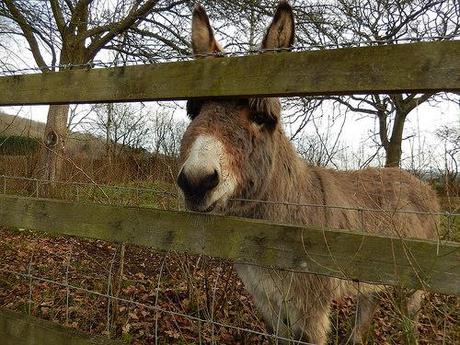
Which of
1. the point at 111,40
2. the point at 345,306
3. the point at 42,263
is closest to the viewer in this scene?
the point at 345,306

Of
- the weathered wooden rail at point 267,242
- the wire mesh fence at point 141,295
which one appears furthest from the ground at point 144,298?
the weathered wooden rail at point 267,242

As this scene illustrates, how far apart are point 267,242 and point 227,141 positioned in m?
0.54

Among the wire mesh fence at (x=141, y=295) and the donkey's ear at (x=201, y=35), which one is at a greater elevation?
the donkey's ear at (x=201, y=35)

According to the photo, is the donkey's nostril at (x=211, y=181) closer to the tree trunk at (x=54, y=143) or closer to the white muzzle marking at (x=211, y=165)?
the white muzzle marking at (x=211, y=165)

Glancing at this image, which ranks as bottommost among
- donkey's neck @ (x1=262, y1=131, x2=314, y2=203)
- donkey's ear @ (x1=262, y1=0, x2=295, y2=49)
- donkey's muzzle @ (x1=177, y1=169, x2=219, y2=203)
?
donkey's muzzle @ (x1=177, y1=169, x2=219, y2=203)

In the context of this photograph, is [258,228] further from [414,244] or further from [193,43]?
[193,43]

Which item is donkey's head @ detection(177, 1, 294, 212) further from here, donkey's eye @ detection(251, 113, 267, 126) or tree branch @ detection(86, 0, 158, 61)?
tree branch @ detection(86, 0, 158, 61)

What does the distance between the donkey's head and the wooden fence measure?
0.17 meters

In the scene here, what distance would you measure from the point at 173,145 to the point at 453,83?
4.96 metres

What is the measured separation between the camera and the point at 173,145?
20.0ft

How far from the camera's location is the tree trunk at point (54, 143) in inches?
317

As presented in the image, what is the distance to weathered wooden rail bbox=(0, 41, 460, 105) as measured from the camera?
146cm

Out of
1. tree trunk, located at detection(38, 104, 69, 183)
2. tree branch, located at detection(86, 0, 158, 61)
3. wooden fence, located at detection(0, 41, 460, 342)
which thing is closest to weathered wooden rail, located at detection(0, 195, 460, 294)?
wooden fence, located at detection(0, 41, 460, 342)

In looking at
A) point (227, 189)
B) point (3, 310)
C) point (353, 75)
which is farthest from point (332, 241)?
point (3, 310)
